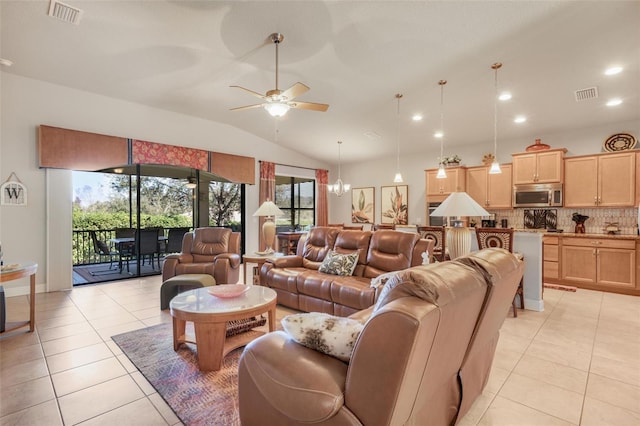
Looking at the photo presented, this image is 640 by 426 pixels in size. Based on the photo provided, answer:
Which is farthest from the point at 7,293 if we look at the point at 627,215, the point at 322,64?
the point at 627,215

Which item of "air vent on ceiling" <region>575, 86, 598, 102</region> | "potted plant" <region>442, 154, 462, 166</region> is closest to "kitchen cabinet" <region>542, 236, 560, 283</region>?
"potted plant" <region>442, 154, 462, 166</region>

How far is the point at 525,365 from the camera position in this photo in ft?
8.13

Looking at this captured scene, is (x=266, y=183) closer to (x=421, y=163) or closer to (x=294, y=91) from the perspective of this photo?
(x=421, y=163)

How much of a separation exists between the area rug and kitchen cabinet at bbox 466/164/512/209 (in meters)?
5.54

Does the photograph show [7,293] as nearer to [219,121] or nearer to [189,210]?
[189,210]

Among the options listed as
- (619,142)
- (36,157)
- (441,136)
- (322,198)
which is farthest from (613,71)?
(36,157)

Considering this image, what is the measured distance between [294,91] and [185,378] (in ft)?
9.12

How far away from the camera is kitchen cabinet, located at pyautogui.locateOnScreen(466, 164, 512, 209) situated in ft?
19.1

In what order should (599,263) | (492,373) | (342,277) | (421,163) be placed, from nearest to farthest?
(492,373), (342,277), (599,263), (421,163)


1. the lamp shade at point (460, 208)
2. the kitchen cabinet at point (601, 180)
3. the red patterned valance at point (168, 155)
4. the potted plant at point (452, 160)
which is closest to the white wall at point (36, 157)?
the red patterned valance at point (168, 155)

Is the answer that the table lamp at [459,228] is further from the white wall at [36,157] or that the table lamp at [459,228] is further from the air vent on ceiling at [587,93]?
the white wall at [36,157]

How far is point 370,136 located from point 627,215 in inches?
183

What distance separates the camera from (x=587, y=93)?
13.9 ft

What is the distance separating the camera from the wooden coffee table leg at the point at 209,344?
7.63 feet
